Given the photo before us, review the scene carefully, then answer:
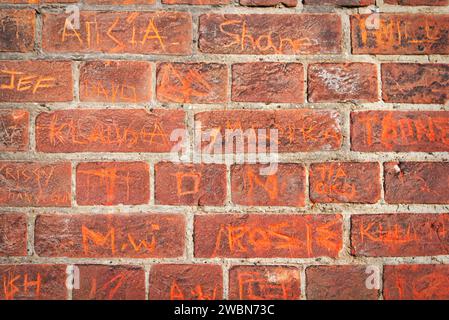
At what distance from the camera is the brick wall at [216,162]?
2.74 ft

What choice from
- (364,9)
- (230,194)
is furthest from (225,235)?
(364,9)

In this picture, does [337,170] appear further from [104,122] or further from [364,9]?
[104,122]

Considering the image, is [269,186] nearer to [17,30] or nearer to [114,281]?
[114,281]

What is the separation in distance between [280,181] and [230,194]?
11cm

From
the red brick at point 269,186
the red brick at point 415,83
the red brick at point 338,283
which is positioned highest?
the red brick at point 415,83

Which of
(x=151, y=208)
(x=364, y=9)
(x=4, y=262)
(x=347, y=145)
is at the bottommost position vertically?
(x=4, y=262)

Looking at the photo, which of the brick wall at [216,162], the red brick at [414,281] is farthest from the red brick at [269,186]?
the red brick at [414,281]

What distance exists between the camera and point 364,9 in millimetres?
854

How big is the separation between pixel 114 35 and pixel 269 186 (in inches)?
17.8

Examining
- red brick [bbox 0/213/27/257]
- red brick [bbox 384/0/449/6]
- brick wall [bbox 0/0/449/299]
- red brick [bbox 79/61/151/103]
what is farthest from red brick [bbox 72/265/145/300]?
red brick [bbox 384/0/449/6]

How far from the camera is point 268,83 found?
0.85 meters

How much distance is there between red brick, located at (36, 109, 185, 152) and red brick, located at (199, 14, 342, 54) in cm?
18

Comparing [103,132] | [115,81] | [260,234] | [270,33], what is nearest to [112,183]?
[103,132]

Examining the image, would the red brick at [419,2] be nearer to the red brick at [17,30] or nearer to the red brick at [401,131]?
the red brick at [401,131]
